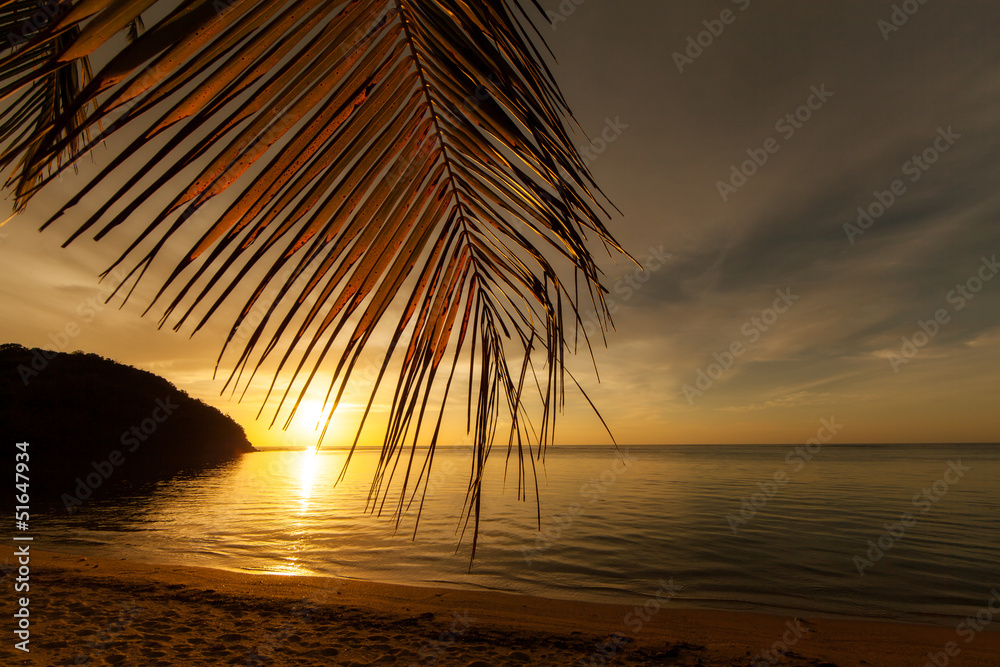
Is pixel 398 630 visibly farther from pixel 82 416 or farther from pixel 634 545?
pixel 82 416

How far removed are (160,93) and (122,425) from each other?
197 feet

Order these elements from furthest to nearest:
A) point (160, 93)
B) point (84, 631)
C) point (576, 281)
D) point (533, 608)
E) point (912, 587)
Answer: point (912, 587) < point (533, 608) < point (84, 631) < point (576, 281) < point (160, 93)

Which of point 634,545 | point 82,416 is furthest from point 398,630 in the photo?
point 82,416

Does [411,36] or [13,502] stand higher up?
[411,36]

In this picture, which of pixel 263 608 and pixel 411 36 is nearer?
pixel 411 36

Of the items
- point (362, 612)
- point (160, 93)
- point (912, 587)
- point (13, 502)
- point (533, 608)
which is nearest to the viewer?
point (160, 93)

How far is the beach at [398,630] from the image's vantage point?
4.79 m

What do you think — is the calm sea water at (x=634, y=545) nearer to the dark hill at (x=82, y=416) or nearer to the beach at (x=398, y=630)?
the beach at (x=398, y=630)

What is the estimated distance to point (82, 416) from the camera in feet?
142

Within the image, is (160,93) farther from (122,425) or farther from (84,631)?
(122,425)

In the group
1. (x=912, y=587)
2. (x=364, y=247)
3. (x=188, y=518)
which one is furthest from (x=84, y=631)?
(x=912, y=587)

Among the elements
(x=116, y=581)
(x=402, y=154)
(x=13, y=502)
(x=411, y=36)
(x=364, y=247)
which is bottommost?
(x=13, y=502)

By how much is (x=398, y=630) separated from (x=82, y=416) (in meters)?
54.1

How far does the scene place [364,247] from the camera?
643 millimetres
